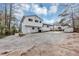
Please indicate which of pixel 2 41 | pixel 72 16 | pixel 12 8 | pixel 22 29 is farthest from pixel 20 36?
pixel 72 16

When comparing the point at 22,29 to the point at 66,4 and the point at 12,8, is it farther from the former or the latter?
Result: the point at 66,4

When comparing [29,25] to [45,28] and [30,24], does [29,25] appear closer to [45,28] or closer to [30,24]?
[30,24]

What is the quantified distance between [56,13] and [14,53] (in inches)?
23.8

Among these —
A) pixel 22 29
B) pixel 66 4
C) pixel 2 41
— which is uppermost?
pixel 66 4

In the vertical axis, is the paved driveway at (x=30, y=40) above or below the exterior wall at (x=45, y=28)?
below

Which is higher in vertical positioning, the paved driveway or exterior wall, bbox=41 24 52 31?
exterior wall, bbox=41 24 52 31

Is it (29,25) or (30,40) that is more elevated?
(29,25)

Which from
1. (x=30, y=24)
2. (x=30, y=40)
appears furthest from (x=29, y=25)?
(x=30, y=40)

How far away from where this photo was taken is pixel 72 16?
73.7 inches

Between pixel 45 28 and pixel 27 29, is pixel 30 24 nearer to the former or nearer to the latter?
pixel 27 29

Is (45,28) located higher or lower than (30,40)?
higher

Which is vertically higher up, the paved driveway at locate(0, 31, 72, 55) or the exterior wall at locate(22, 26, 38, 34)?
the exterior wall at locate(22, 26, 38, 34)

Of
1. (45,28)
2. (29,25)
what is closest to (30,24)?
(29,25)

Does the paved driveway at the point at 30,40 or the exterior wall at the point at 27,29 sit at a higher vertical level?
the exterior wall at the point at 27,29
